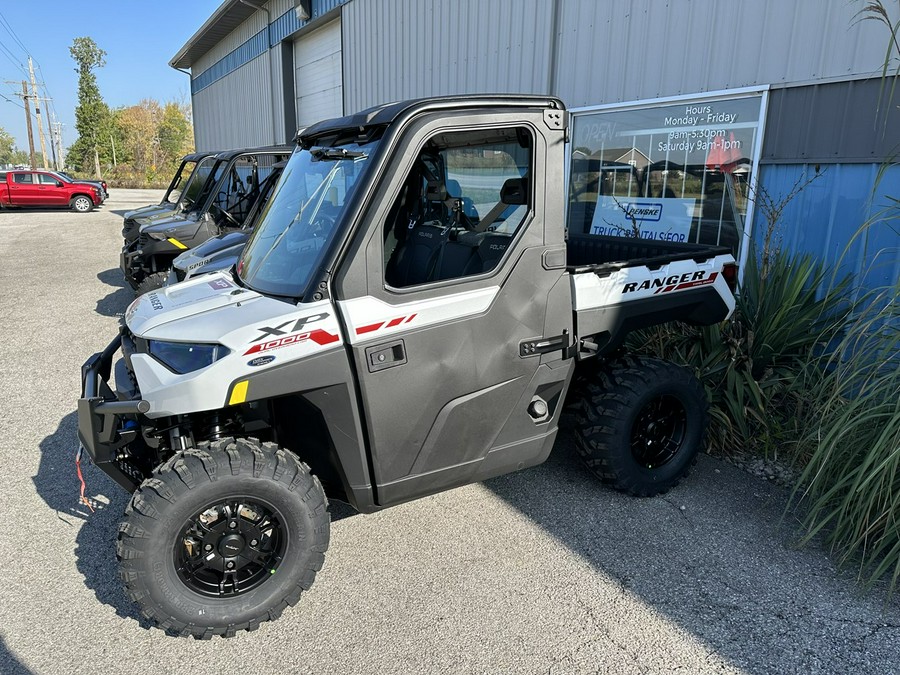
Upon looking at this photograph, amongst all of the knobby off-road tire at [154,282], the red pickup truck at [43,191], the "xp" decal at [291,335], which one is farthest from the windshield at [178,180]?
the red pickup truck at [43,191]

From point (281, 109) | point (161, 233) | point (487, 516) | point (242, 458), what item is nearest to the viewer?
point (242, 458)

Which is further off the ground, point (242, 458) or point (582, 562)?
point (242, 458)

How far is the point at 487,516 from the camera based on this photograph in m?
3.70

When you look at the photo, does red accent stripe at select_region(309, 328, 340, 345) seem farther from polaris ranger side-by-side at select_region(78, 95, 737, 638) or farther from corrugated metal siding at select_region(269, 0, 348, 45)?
corrugated metal siding at select_region(269, 0, 348, 45)

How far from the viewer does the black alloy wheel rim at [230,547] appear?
2.73 meters

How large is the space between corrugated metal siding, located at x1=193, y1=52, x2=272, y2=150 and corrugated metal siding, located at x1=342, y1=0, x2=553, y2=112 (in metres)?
6.69

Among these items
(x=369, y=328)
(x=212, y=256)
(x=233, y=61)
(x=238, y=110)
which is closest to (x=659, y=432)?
(x=369, y=328)

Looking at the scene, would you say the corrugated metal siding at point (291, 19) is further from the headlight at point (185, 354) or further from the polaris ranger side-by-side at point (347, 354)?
the headlight at point (185, 354)

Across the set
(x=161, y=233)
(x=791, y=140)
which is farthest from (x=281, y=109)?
(x=791, y=140)

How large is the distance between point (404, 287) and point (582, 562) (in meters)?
1.68

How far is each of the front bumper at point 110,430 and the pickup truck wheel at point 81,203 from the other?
84.5 feet

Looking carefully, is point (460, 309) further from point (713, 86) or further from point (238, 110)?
point (238, 110)

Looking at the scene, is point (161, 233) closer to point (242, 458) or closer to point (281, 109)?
point (242, 458)

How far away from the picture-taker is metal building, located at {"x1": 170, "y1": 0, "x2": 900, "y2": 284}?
4.60 m
